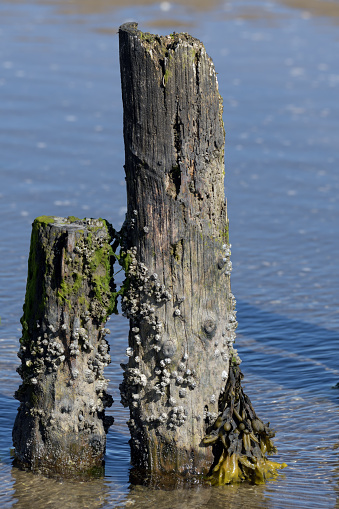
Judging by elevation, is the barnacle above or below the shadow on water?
below

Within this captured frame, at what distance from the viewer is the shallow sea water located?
652 cm

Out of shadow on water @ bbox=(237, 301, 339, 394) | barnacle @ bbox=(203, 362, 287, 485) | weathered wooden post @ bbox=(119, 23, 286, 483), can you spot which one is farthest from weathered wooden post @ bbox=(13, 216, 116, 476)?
shadow on water @ bbox=(237, 301, 339, 394)

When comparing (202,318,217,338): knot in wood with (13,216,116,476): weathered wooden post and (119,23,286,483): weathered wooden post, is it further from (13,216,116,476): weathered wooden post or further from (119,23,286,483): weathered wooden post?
(13,216,116,476): weathered wooden post

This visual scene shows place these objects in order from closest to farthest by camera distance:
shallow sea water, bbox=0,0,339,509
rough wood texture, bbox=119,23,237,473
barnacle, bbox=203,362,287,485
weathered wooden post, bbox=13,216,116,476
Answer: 1. rough wood texture, bbox=119,23,237,473
2. weathered wooden post, bbox=13,216,116,476
3. barnacle, bbox=203,362,287,485
4. shallow sea water, bbox=0,0,339,509

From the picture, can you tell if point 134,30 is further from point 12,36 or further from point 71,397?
point 12,36

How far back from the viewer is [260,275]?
11.2m

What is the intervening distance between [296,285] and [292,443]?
4.14 meters

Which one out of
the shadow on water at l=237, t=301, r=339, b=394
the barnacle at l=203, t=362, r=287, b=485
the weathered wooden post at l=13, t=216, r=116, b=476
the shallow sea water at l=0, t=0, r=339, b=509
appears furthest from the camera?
the shadow on water at l=237, t=301, r=339, b=394

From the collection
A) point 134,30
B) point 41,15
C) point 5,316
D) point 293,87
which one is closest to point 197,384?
point 134,30

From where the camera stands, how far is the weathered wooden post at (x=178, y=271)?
568 cm

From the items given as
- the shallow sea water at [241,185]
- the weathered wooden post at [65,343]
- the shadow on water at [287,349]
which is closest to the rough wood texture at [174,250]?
the weathered wooden post at [65,343]

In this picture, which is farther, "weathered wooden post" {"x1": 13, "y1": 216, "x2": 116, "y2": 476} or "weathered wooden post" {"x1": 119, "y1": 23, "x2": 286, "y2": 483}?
"weathered wooden post" {"x1": 13, "y1": 216, "x2": 116, "y2": 476}

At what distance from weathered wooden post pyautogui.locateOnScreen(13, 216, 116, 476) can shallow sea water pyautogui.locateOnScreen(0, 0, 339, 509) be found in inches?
12.6

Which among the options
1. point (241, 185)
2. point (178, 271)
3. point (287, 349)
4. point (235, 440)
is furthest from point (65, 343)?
point (241, 185)
